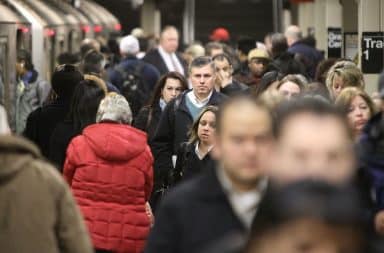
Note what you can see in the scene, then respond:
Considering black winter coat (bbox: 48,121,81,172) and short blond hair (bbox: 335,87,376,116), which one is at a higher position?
short blond hair (bbox: 335,87,376,116)

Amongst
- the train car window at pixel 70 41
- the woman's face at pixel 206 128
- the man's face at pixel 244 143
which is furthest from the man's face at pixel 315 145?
the train car window at pixel 70 41

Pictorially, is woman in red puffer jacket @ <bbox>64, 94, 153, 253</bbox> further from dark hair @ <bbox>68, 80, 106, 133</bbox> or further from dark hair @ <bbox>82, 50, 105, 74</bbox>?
dark hair @ <bbox>82, 50, 105, 74</bbox>

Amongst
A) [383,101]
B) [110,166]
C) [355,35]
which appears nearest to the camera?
[383,101]

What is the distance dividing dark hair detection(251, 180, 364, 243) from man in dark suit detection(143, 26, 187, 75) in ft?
52.0

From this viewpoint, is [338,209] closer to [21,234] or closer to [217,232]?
[217,232]

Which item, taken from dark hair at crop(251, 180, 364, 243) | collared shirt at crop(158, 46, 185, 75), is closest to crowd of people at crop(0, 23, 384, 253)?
dark hair at crop(251, 180, 364, 243)

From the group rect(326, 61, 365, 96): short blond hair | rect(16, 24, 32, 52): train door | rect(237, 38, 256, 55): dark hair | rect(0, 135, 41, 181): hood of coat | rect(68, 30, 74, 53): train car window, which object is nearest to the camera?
rect(0, 135, 41, 181): hood of coat

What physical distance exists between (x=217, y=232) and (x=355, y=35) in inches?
451

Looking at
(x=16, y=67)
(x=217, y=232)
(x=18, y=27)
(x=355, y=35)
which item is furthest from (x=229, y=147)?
(x=18, y=27)

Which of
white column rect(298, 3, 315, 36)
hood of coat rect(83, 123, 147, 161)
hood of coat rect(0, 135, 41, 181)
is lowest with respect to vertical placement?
hood of coat rect(83, 123, 147, 161)

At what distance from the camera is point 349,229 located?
3.92 metres

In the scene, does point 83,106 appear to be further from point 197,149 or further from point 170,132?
point 197,149

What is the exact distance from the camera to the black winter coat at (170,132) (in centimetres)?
1142

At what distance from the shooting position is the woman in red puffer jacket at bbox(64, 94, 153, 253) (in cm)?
959
